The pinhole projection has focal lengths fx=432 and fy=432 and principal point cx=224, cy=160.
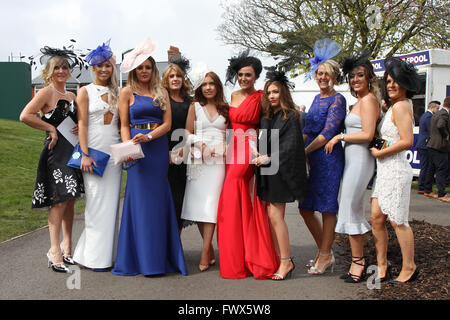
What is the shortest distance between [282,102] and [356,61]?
81 cm

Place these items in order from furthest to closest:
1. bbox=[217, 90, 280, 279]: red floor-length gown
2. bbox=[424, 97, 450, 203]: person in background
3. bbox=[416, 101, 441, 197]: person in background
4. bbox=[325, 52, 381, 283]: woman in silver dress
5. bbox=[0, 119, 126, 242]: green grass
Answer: bbox=[416, 101, 441, 197]: person in background < bbox=[424, 97, 450, 203]: person in background < bbox=[0, 119, 126, 242]: green grass < bbox=[217, 90, 280, 279]: red floor-length gown < bbox=[325, 52, 381, 283]: woman in silver dress

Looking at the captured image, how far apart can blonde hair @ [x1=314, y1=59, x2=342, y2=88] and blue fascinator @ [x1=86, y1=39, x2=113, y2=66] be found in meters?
2.19

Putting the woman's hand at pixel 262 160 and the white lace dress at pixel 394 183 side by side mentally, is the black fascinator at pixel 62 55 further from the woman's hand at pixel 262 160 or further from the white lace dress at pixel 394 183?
the white lace dress at pixel 394 183

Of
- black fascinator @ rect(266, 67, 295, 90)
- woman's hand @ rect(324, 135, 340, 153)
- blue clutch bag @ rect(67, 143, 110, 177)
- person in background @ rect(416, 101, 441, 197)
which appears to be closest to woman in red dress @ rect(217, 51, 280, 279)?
black fascinator @ rect(266, 67, 295, 90)

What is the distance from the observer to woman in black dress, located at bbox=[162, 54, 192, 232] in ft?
15.6

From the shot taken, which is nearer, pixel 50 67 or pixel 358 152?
pixel 358 152

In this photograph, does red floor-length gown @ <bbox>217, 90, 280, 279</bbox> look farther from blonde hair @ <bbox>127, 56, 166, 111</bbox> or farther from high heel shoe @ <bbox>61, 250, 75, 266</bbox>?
high heel shoe @ <bbox>61, 250, 75, 266</bbox>

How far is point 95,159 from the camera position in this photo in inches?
177

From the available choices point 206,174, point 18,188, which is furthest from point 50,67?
point 18,188

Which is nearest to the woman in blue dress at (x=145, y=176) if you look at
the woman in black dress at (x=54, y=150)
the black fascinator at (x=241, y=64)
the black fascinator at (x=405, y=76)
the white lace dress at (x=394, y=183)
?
the woman in black dress at (x=54, y=150)

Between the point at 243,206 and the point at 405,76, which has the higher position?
the point at 405,76

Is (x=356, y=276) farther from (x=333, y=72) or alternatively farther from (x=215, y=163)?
(x=333, y=72)

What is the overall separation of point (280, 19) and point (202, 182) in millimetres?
20487

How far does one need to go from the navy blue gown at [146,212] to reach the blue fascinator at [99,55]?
54cm
